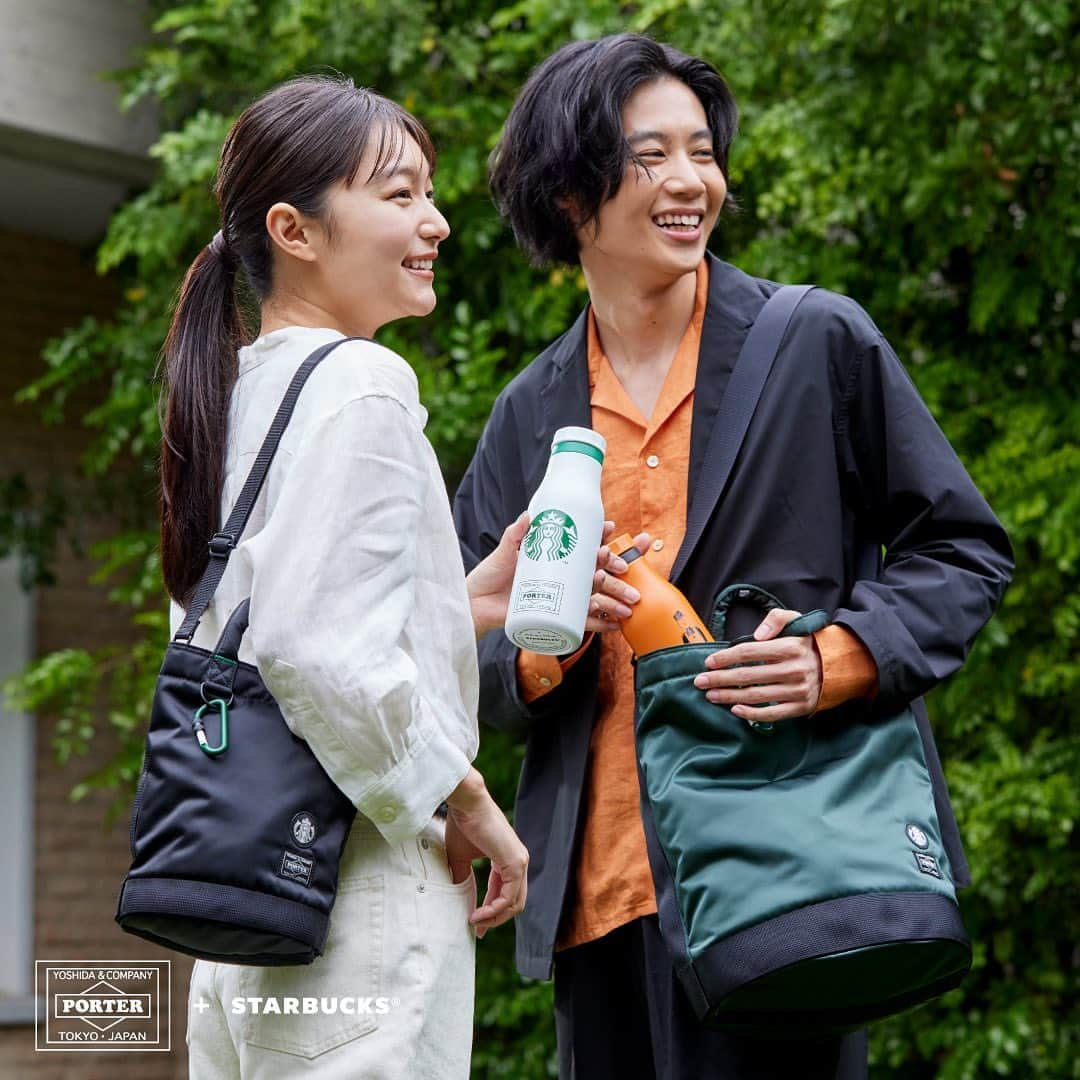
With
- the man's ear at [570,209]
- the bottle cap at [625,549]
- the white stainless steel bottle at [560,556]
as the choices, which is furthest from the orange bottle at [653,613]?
the man's ear at [570,209]

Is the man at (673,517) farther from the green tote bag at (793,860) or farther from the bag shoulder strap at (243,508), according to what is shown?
the bag shoulder strap at (243,508)

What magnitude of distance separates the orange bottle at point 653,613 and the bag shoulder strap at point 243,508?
20.5 inches

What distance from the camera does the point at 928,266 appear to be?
171 inches

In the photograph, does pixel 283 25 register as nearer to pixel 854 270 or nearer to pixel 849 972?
pixel 854 270

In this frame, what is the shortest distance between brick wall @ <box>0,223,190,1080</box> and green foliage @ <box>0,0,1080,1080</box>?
5.15ft

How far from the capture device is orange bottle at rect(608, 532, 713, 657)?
6.95 ft

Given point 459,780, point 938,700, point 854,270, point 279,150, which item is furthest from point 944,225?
point 459,780

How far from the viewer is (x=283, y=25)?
512 centimetres

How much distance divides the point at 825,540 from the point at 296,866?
909mm

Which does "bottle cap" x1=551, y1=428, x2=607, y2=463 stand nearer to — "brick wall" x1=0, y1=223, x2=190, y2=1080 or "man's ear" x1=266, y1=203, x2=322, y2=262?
"man's ear" x1=266, y1=203, x2=322, y2=262

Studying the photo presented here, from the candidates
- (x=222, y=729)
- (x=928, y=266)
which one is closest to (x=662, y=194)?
(x=222, y=729)

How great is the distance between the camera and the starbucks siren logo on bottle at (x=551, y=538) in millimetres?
1983

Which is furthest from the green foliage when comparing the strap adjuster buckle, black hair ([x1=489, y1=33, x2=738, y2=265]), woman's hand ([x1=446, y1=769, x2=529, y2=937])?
the strap adjuster buckle

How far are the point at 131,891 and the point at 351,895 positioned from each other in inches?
8.8
